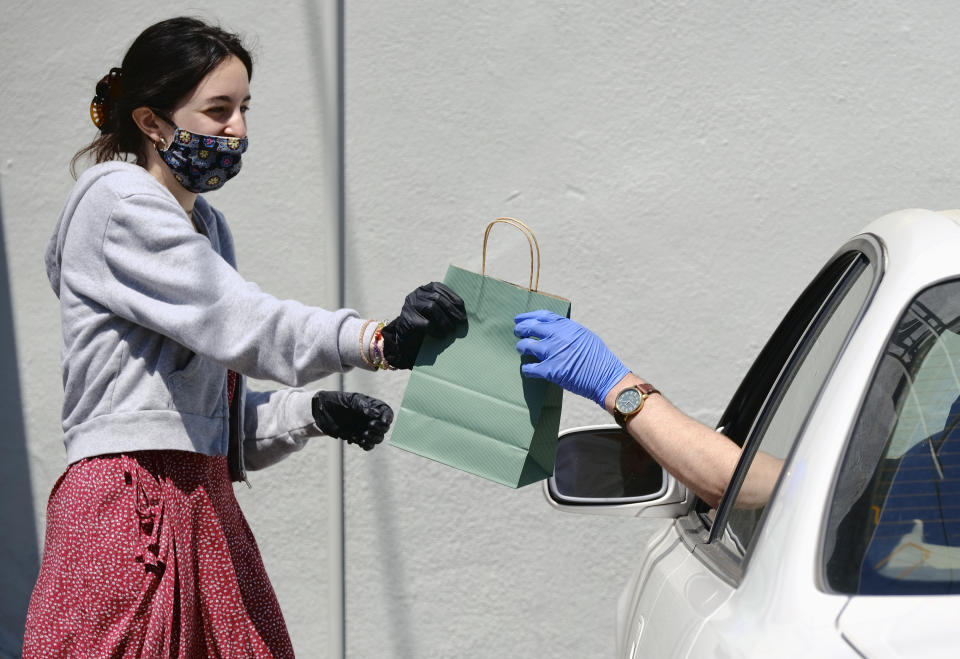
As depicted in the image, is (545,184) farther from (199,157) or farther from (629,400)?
(629,400)

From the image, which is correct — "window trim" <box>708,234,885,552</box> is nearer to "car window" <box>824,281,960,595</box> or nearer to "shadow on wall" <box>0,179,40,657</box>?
"car window" <box>824,281,960,595</box>

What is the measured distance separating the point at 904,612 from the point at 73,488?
148 cm

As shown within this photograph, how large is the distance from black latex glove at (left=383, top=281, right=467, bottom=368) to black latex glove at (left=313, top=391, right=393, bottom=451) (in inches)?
12.3

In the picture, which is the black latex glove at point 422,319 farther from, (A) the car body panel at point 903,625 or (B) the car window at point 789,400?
(A) the car body panel at point 903,625

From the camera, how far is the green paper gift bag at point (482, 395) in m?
1.95

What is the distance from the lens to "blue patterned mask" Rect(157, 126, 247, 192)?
216 centimetres

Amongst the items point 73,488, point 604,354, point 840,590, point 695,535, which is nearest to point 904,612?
point 840,590

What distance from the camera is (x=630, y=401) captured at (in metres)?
A: 1.90

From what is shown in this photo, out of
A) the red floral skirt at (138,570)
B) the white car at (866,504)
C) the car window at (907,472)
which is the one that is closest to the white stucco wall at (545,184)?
the red floral skirt at (138,570)

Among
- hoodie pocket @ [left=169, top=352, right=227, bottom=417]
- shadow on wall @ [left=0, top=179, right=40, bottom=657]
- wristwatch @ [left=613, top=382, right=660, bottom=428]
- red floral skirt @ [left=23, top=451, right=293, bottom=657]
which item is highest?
wristwatch @ [left=613, top=382, right=660, bottom=428]

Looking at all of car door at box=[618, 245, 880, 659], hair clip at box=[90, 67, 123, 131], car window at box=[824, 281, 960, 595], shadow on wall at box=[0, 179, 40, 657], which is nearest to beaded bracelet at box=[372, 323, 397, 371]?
car door at box=[618, 245, 880, 659]

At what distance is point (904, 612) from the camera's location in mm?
1161

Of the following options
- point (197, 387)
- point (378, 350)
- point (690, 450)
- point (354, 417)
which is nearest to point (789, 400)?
point (690, 450)

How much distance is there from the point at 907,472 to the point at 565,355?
0.72 m
